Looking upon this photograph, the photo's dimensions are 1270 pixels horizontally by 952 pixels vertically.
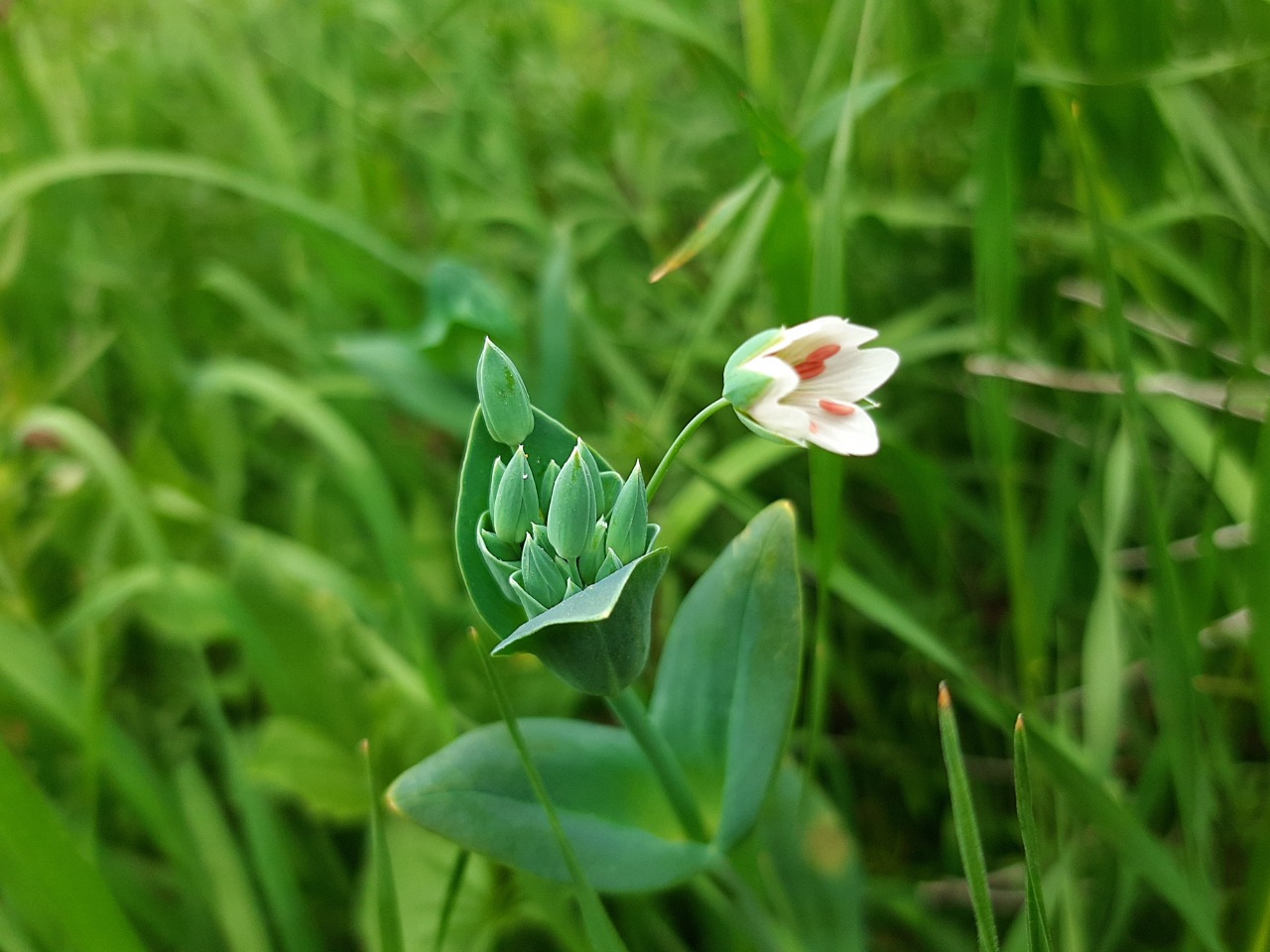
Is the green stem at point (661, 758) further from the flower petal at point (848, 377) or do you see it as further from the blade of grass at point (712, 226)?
the blade of grass at point (712, 226)

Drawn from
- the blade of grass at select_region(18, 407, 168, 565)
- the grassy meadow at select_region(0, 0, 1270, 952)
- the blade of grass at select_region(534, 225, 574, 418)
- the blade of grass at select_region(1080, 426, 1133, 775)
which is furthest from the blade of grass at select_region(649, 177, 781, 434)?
the blade of grass at select_region(18, 407, 168, 565)

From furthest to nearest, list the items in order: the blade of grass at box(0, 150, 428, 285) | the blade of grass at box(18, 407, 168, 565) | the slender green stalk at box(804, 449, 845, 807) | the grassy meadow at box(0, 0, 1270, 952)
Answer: the blade of grass at box(0, 150, 428, 285) → the blade of grass at box(18, 407, 168, 565) → the grassy meadow at box(0, 0, 1270, 952) → the slender green stalk at box(804, 449, 845, 807)

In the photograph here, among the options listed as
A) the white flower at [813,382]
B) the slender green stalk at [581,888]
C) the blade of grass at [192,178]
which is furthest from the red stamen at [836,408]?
the blade of grass at [192,178]

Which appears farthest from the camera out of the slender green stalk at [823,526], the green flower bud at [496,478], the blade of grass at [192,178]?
the blade of grass at [192,178]

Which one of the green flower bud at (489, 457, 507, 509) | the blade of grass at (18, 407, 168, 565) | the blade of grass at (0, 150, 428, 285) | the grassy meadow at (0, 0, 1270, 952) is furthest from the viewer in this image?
the blade of grass at (0, 150, 428, 285)

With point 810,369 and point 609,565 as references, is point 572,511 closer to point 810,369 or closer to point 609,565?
point 609,565

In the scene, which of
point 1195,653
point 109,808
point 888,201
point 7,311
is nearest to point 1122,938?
point 1195,653

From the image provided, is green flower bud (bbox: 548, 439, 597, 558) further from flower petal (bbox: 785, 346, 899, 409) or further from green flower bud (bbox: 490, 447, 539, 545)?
flower petal (bbox: 785, 346, 899, 409)

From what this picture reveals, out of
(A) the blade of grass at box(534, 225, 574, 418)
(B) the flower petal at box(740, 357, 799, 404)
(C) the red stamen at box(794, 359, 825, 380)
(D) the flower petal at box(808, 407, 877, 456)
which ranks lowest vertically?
(D) the flower petal at box(808, 407, 877, 456)
